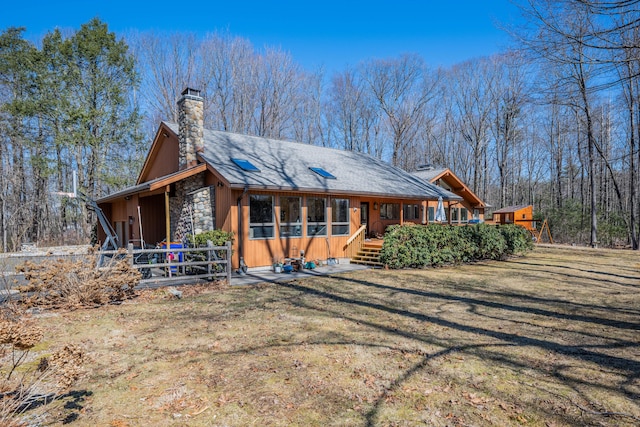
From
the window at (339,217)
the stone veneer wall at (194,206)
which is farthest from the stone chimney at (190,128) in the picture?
the window at (339,217)

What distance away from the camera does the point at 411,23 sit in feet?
56.7

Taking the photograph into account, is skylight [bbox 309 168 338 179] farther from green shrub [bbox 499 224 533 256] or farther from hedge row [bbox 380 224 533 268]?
green shrub [bbox 499 224 533 256]

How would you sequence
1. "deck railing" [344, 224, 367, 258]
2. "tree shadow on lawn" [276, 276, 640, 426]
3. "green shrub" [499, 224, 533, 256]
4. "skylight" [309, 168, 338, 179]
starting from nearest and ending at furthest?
"tree shadow on lawn" [276, 276, 640, 426]
"deck railing" [344, 224, 367, 258]
"skylight" [309, 168, 338, 179]
"green shrub" [499, 224, 533, 256]

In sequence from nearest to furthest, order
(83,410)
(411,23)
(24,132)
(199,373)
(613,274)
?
(83,410), (199,373), (613,274), (411,23), (24,132)

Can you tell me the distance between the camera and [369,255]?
42.0 feet

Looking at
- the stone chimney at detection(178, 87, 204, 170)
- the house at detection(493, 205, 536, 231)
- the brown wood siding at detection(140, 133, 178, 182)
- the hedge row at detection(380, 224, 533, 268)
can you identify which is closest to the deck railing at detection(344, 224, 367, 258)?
the hedge row at detection(380, 224, 533, 268)

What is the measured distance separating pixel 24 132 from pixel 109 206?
7.76 metres

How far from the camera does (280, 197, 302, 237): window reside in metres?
11.9

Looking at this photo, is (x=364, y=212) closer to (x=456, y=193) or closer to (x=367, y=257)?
(x=367, y=257)

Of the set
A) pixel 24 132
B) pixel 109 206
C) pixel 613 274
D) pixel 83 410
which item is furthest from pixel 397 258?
pixel 24 132

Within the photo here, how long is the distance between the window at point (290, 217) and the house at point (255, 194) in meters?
0.03

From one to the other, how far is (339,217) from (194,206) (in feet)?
17.3

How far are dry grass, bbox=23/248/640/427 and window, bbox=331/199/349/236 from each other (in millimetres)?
5439

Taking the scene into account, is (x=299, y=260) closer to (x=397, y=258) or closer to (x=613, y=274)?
(x=397, y=258)
